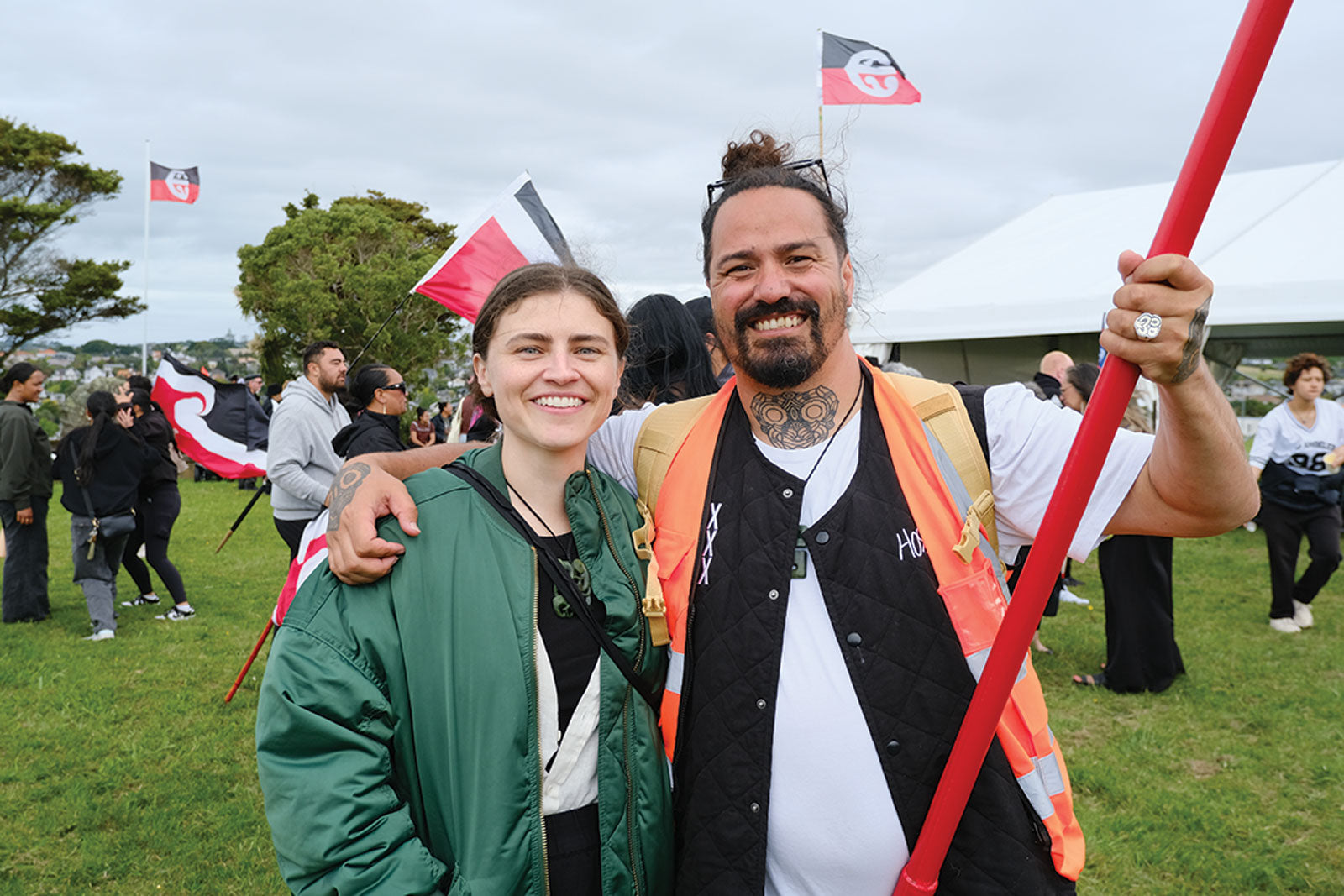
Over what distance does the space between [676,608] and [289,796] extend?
2.82 feet

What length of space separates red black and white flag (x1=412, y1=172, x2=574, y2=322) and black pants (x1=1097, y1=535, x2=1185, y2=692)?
4646 millimetres

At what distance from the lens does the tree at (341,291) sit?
84.2 ft

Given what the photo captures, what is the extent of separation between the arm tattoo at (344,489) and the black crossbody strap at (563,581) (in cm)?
25

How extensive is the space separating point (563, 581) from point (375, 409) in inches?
177

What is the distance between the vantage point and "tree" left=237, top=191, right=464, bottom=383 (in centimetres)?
2567

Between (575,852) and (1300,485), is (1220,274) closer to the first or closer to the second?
(1300,485)

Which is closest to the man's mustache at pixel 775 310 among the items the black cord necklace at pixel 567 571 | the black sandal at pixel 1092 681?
the black cord necklace at pixel 567 571

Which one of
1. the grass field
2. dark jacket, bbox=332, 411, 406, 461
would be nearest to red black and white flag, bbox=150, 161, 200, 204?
the grass field

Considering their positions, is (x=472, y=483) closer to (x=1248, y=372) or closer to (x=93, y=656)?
(x=93, y=656)

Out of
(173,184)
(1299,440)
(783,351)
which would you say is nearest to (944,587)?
(783,351)

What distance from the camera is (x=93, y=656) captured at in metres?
6.71

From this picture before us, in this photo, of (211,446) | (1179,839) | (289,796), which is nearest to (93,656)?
(211,446)

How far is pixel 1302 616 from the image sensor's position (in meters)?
7.48

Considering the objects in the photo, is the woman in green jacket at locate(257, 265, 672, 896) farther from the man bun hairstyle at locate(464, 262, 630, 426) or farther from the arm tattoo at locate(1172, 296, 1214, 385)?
the arm tattoo at locate(1172, 296, 1214, 385)
